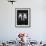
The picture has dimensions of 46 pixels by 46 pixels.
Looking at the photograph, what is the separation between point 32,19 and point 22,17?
1.34 ft

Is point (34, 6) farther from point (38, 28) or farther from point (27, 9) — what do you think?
point (38, 28)

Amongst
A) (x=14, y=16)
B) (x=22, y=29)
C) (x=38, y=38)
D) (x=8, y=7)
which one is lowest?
(x=38, y=38)

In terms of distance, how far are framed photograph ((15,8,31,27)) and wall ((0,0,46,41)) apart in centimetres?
12

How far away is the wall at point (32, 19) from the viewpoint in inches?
217

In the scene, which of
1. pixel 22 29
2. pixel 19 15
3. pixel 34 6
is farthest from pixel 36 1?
pixel 22 29

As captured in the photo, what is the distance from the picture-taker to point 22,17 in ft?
18.4

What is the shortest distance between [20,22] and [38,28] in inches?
29.5

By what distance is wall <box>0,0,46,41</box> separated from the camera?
5.52m

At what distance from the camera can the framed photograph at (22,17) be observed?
554 centimetres

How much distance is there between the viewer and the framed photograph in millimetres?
5541

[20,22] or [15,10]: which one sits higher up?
[15,10]

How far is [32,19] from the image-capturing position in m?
5.53

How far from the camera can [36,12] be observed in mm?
5520

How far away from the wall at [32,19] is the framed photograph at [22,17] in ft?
0.39
